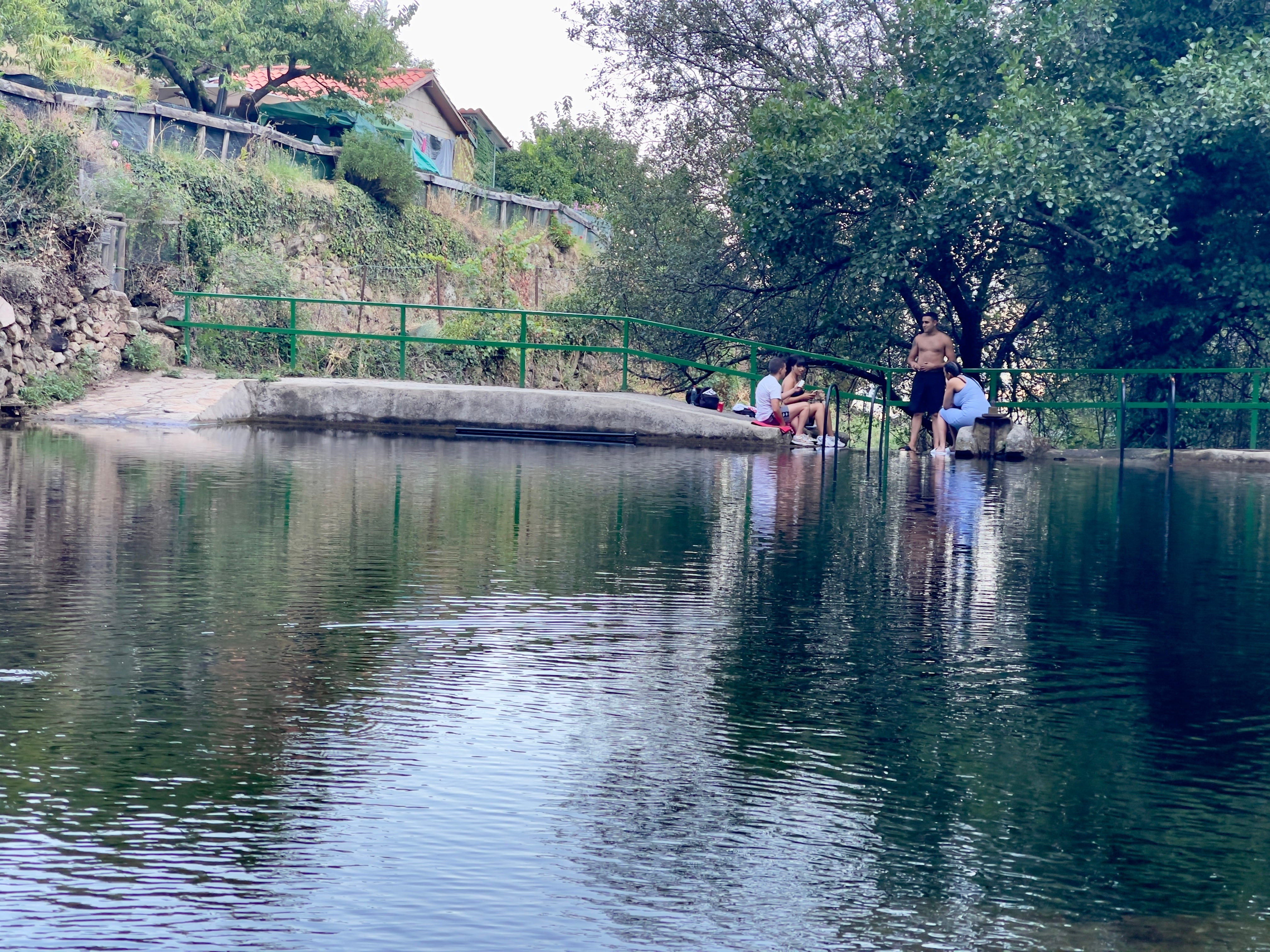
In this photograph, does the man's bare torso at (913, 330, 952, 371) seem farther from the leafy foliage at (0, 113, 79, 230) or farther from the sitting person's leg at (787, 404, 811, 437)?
the leafy foliage at (0, 113, 79, 230)

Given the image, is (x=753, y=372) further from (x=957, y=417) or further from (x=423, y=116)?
(x=423, y=116)

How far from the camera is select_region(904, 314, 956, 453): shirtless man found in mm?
22016

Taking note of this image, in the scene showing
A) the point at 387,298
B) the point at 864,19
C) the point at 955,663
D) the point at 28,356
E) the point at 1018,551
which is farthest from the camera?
the point at 387,298

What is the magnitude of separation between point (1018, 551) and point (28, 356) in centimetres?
1542

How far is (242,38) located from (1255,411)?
1201 inches

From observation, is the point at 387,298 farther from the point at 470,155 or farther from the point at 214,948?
the point at 214,948

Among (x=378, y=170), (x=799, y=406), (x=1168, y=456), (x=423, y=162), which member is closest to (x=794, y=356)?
(x=799, y=406)

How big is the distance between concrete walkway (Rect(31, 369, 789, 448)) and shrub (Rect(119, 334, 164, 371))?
1.29ft

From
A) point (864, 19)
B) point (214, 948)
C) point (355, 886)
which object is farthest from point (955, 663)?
point (864, 19)

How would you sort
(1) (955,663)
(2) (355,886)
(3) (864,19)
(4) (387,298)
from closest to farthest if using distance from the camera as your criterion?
(2) (355,886) → (1) (955,663) → (3) (864,19) → (4) (387,298)

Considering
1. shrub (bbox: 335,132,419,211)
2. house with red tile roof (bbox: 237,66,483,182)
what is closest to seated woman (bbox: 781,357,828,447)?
shrub (bbox: 335,132,419,211)

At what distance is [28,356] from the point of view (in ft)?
69.7

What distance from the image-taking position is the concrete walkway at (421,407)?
70.2 ft

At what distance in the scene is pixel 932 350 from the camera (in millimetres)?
22062
